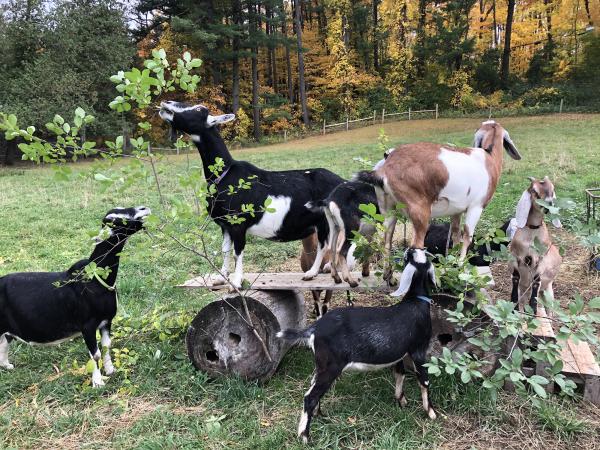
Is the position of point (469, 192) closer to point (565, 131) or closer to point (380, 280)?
point (380, 280)

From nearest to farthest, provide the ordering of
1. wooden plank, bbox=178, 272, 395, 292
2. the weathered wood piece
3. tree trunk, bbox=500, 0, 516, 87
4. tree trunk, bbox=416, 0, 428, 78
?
the weathered wood piece → wooden plank, bbox=178, 272, 395, 292 → tree trunk, bbox=500, 0, 516, 87 → tree trunk, bbox=416, 0, 428, 78

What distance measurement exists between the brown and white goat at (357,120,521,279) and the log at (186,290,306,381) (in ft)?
4.40

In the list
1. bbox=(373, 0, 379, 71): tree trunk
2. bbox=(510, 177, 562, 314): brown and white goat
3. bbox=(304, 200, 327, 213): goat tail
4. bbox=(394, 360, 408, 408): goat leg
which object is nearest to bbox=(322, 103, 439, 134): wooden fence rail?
bbox=(373, 0, 379, 71): tree trunk

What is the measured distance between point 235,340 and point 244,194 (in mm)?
1228

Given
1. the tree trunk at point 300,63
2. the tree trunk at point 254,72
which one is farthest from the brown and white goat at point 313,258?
the tree trunk at point 300,63

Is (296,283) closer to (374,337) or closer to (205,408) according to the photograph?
(374,337)

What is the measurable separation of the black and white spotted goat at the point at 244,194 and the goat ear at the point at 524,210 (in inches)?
61.5

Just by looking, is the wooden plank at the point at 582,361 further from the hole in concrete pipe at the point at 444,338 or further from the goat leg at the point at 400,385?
the goat leg at the point at 400,385

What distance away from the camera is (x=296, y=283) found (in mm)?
4062

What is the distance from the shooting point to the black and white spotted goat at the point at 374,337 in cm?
308

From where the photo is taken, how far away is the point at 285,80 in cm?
3959

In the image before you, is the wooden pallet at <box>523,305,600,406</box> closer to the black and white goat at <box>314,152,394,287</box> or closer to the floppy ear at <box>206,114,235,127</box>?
the black and white goat at <box>314,152,394,287</box>

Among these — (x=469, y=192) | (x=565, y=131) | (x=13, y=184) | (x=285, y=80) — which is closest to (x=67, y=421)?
(x=469, y=192)

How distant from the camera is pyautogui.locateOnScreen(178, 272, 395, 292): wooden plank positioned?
3.83m
